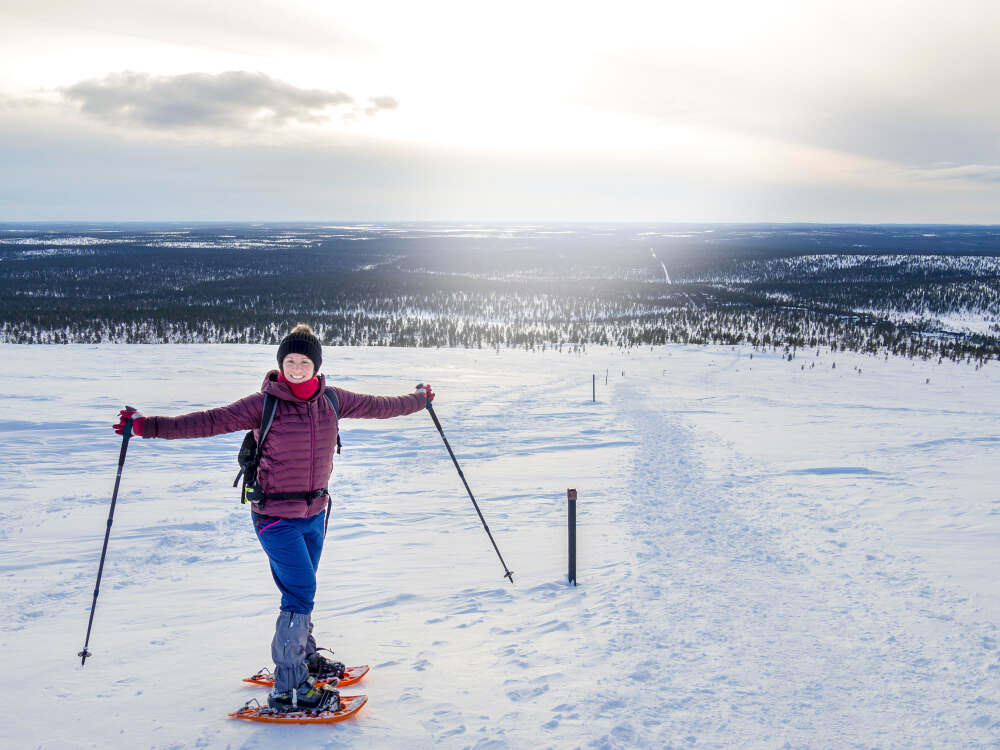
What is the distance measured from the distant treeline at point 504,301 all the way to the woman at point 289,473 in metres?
26.1

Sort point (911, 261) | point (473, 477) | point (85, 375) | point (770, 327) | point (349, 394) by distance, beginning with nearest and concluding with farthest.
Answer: point (349, 394) → point (473, 477) → point (85, 375) → point (770, 327) → point (911, 261)

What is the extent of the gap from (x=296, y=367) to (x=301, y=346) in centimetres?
13

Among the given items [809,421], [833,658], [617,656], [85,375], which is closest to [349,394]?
[617,656]

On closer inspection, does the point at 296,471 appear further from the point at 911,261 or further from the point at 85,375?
the point at 911,261

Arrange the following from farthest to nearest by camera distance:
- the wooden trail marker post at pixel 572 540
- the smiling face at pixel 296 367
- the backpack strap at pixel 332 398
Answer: the wooden trail marker post at pixel 572 540, the backpack strap at pixel 332 398, the smiling face at pixel 296 367

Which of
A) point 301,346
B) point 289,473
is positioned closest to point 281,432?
point 289,473

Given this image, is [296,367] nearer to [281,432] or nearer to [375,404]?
[281,432]

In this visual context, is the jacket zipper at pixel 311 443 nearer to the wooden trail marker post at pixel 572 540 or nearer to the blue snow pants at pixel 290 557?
the blue snow pants at pixel 290 557

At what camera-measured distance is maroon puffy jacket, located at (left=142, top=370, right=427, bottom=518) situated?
3803mm

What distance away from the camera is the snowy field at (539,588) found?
3.94 metres

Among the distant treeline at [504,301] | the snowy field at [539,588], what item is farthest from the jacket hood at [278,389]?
the distant treeline at [504,301]

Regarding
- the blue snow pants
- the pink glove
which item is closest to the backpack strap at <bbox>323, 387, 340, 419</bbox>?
the blue snow pants

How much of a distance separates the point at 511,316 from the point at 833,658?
38535 millimetres

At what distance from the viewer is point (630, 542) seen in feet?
23.1
